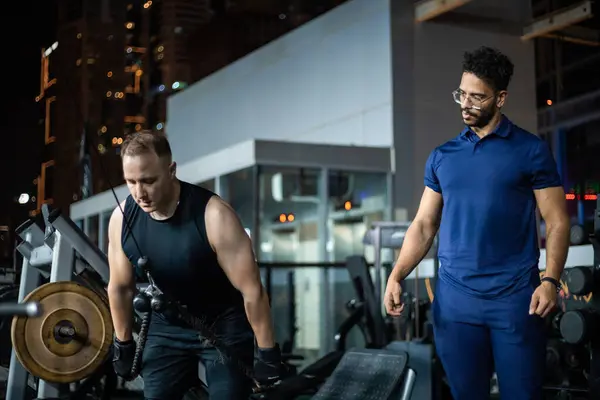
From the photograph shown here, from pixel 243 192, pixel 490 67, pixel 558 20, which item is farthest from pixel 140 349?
Result: pixel 558 20

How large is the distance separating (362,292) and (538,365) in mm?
4217

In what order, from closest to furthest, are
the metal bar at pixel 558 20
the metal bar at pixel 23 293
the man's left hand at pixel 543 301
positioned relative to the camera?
the man's left hand at pixel 543 301 < the metal bar at pixel 23 293 < the metal bar at pixel 558 20

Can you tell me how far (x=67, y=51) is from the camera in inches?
204

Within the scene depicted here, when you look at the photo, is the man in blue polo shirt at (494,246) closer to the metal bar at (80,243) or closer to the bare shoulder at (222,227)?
the bare shoulder at (222,227)

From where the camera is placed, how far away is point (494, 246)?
263 cm

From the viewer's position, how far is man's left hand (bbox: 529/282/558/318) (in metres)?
2.51

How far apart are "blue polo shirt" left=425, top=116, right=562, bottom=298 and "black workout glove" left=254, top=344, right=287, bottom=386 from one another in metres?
0.62

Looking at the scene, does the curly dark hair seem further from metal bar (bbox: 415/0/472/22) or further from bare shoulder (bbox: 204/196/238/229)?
metal bar (bbox: 415/0/472/22)

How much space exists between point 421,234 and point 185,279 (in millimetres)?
793

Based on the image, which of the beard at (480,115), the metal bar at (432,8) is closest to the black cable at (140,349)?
the beard at (480,115)

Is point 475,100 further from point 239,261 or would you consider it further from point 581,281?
point 581,281

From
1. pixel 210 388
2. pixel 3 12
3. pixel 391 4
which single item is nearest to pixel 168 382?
pixel 210 388

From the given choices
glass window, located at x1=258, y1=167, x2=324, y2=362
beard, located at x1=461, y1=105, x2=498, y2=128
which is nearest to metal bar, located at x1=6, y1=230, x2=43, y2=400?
beard, located at x1=461, y1=105, x2=498, y2=128

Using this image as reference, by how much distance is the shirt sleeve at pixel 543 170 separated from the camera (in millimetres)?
2641
